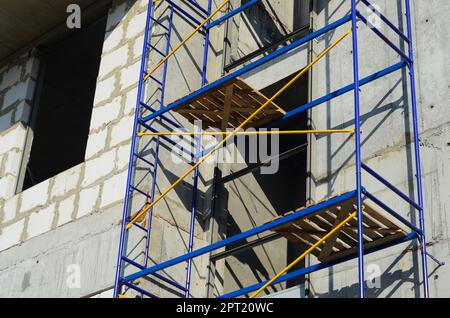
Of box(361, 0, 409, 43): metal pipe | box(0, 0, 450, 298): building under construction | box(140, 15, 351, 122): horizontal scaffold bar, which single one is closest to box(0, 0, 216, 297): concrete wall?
box(0, 0, 450, 298): building under construction

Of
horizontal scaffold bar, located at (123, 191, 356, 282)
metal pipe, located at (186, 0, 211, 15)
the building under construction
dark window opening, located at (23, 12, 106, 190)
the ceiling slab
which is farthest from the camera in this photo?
dark window opening, located at (23, 12, 106, 190)

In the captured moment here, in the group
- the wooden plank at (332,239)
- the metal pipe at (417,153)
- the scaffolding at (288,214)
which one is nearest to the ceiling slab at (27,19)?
the scaffolding at (288,214)

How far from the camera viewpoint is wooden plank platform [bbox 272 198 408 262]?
29.4ft

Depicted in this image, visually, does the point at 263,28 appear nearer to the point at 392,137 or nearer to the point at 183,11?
the point at 183,11

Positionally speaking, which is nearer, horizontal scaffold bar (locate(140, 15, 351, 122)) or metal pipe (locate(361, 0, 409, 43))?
horizontal scaffold bar (locate(140, 15, 351, 122))

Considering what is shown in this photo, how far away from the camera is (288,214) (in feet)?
29.8

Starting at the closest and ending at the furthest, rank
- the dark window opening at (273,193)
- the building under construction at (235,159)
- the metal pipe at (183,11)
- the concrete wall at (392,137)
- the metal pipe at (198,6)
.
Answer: the concrete wall at (392,137)
the building under construction at (235,159)
the dark window opening at (273,193)
the metal pipe at (183,11)
the metal pipe at (198,6)

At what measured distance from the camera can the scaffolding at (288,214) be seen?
353 inches

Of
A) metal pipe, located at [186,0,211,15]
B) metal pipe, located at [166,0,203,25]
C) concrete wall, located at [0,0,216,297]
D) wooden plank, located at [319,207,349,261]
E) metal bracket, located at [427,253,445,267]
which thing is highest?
metal pipe, located at [186,0,211,15]

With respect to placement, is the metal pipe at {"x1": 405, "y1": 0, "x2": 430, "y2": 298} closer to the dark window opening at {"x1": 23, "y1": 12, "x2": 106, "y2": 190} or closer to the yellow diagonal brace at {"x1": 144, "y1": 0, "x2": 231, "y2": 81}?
the yellow diagonal brace at {"x1": 144, "y1": 0, "x2": 231, "y2": 81}

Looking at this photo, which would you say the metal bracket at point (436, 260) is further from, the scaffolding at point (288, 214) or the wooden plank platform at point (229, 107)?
the wooden plank platform at point (229, 107)

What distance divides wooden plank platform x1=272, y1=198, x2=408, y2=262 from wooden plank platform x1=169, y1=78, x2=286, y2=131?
1.84 m

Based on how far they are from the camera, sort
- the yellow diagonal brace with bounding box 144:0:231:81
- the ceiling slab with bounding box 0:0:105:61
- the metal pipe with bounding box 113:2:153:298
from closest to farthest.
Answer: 1. the metal pipe with bounding box 113:2:153:298
2. the yellow diagonal brace with bounding box 144:0:231:81
3. the ceiling slab with bounding box 0:0:105:61

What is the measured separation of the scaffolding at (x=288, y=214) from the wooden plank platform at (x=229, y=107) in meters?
0.01
